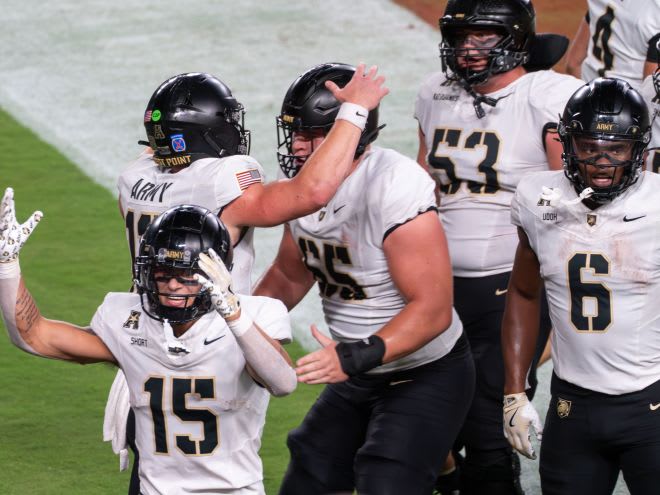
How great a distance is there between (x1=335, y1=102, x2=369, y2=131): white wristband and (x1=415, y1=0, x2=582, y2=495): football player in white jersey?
44.1 inches

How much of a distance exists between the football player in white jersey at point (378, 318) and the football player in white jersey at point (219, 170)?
152 millimetres

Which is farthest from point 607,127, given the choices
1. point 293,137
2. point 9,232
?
point 9,232

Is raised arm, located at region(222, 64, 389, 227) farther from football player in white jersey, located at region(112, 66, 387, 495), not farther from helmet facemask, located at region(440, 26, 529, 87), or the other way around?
helmet facemask, located at region(440, 26, 529, 87)

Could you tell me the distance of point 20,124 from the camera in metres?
11.1

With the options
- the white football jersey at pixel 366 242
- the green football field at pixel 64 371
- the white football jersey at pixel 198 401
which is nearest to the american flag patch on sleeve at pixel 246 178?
the white football jersey at pixel 366 242

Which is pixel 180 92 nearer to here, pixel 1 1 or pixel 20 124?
pixel 20 124

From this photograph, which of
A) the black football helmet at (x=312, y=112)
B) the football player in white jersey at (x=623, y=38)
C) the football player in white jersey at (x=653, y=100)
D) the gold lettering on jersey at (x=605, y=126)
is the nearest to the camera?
the gold lettering on jersey at (x=605, y=126)

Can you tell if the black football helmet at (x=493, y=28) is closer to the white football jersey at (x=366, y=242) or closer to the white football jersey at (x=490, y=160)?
the white football jersey at (x=490, y=160)

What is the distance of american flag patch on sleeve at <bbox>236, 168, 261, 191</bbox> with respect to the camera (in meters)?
4.74

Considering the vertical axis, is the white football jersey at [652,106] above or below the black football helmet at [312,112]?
below

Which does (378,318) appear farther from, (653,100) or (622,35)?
(622,35)

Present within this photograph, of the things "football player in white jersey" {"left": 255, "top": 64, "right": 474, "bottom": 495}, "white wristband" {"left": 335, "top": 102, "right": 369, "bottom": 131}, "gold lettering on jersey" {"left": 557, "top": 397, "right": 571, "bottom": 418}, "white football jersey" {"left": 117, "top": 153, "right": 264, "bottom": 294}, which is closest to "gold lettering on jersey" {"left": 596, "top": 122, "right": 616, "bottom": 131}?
"football player in white jersey" {"left": 255, "top": 64, "right": 474, "bottom": 495}

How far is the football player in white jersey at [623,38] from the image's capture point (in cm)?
663

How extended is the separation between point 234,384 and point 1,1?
1062cm
